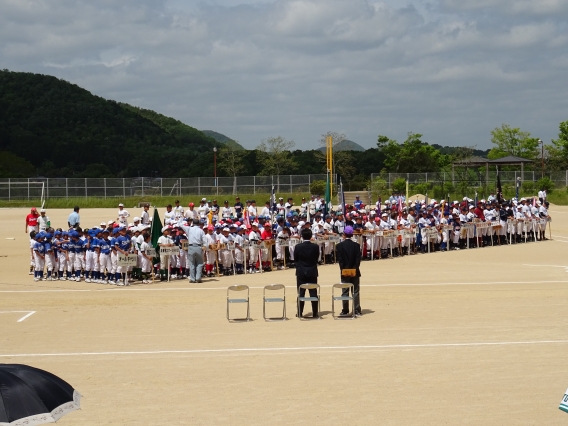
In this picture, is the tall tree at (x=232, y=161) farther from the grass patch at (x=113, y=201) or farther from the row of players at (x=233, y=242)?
the row of players at (x=233, y=242)

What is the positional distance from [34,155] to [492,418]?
100858 mm

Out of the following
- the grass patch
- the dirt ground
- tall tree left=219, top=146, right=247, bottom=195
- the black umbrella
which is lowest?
the dirt ground

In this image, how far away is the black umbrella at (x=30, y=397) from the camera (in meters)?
5.78

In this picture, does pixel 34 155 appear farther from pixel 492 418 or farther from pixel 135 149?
pixel 492 418

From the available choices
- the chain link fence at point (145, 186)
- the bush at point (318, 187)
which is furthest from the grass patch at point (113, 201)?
the chain link fence at point (145, 186)

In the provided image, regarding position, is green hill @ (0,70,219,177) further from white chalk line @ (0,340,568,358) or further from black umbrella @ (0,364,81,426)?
black umbrella @ (0,364,81,426)

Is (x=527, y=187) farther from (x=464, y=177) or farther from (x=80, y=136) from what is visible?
(x=80, y=136)

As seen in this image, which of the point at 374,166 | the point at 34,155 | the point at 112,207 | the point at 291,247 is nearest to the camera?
the point at 291,247

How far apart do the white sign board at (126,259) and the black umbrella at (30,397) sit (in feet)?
52.1

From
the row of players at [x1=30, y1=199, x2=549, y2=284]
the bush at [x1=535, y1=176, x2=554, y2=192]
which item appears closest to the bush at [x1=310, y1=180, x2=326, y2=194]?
the bush at [x1=535, y1=176, x2=554, y2=192]

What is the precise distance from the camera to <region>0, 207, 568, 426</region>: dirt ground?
399 inches

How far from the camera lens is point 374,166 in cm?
8644

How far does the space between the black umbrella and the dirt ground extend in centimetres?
354

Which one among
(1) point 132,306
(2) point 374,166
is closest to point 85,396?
(1) point 132,306
